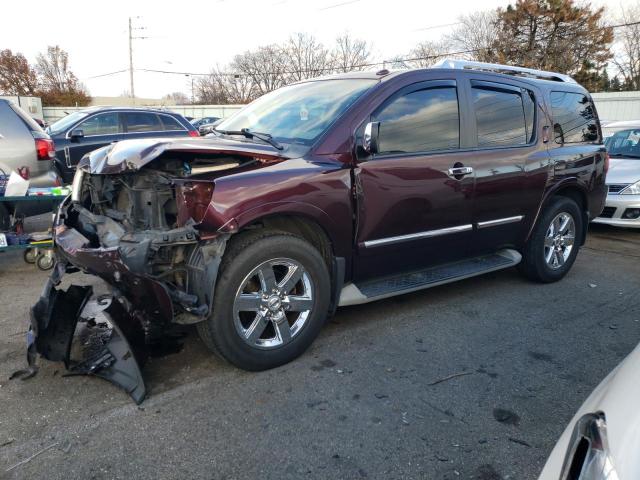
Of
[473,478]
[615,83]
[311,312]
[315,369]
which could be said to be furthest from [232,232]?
[615,83]

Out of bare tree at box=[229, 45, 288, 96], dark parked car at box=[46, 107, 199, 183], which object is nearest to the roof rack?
dark parked car at box=[46, 107, 199, 183]

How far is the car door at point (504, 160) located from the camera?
162 inches

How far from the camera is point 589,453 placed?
1.21 metres

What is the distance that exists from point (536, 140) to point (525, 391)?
2505 mm

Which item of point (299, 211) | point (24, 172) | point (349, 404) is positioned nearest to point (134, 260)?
point (299, 211)

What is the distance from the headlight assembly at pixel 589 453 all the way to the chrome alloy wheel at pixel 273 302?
2.03 metres

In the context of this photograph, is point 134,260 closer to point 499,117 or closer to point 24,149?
point 499,117

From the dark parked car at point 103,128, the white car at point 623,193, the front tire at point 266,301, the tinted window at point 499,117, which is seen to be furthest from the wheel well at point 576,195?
the dark parked car at point 103,128

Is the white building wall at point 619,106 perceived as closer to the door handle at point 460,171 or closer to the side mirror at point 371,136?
the door handle at point 460,171

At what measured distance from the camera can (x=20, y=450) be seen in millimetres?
2422

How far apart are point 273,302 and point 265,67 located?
4837 cm

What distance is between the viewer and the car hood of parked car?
23.5ft

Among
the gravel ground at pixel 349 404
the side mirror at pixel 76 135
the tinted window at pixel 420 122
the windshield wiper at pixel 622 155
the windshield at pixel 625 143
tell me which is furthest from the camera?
the side mirror at pixel 76 135

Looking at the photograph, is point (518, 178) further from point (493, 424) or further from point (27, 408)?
point (27, 408)
